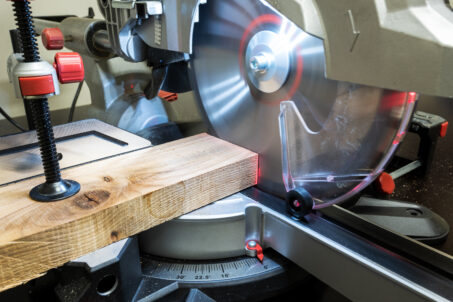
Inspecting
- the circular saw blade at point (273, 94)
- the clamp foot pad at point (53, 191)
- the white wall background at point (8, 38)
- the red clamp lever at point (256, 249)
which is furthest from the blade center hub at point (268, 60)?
the white wall background at point (8, 38)

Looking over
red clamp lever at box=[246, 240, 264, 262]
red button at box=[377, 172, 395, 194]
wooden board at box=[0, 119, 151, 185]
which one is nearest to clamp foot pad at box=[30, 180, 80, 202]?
wooden board at box=[0, 119, 151, 185]

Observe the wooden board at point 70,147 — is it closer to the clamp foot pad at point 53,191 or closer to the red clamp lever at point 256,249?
the clamp foot pad at point 53,191

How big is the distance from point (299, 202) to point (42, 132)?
0.50 m

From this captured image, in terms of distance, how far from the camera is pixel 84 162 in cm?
90

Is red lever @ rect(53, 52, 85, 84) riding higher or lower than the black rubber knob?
higher

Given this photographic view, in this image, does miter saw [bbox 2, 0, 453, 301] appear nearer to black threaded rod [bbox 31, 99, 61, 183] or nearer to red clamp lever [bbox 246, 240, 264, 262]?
red clamp lever [bbox 246, 240, 264, 262]

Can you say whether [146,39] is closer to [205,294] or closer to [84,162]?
[84,162]

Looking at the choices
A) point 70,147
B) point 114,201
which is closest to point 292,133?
point 114,201

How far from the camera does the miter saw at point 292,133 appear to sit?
0.53 metres

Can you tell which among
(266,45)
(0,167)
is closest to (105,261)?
(0,167)

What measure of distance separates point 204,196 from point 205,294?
0.67 feet

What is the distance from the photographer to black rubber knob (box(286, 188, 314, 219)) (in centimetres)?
77

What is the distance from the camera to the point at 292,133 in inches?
31.5

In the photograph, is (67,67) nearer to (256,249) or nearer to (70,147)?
(70,147)
